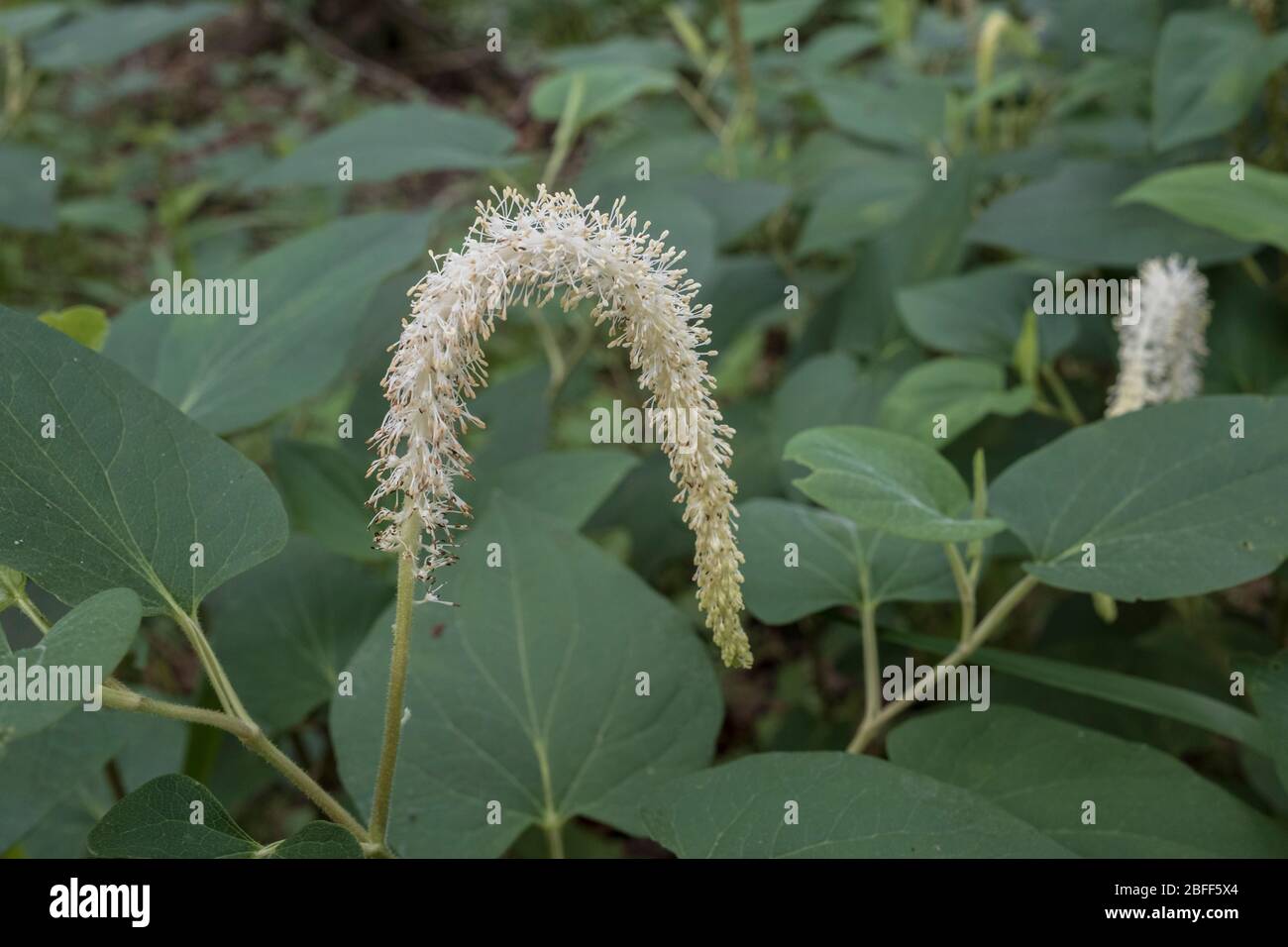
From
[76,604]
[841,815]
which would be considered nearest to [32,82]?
[76,604]

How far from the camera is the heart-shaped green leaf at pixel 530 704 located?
1.26 metres

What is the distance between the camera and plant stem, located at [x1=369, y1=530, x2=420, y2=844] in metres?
0.98

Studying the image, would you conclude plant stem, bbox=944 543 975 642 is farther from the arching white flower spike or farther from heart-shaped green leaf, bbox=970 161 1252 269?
heart-shaped green leaf, bbox=970 161 1252 269

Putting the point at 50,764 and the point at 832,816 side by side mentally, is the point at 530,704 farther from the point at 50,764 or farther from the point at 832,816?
the point at 50,764

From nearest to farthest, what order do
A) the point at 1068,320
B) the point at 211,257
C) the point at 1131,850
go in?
1. the point at 1131,850
2. the point at 1068,320
3. the point at 211,257

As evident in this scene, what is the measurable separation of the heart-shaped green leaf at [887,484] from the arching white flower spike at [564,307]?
0.69ft

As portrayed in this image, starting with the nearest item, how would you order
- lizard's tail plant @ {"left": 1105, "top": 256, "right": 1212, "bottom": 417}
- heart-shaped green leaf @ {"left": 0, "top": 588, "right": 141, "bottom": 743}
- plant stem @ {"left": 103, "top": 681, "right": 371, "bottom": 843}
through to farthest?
heart-shaped green leaf @ {"left": 0, "top": 588, "right": 141, "bottom": 743} < plant stem @ {"left": 103, "top": 681, "right": 371, "bottom": 843} < lizard's tail plant @ {"left": 1105, "top": 256, "right": 1212, "bottom": 417}

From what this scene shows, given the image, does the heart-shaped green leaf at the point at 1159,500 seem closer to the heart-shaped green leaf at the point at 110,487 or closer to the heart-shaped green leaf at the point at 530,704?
the heart-shaped green leaf at the point at 530,704

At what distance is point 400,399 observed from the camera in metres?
0.90

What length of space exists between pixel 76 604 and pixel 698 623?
54.3 inches

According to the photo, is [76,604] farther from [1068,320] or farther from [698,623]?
[1068,320]

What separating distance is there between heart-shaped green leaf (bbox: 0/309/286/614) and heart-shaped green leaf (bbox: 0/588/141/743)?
0.40ft

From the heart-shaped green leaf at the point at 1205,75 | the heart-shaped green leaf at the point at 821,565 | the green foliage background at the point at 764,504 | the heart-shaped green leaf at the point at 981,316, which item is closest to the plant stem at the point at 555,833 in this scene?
the green foliage background at the point at 764,504

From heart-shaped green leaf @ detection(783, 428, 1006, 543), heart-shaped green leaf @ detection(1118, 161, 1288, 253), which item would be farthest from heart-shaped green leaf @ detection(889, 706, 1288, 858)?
heart-shaped green leaf @ detection(1118, 161, 1288, 253)
